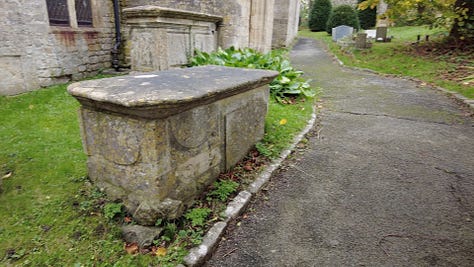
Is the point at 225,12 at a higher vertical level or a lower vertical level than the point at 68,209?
higher

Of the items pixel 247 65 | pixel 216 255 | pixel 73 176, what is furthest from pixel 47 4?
pixel 216 255

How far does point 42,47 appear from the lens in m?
5.77

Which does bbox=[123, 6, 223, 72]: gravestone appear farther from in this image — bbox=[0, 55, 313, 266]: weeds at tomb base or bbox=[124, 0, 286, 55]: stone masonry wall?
bbox=[0, 55, 313, 266]: weeds at tomb base

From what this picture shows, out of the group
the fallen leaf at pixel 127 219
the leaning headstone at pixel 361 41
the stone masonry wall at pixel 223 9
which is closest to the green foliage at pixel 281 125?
the fallen leaf at pixel 127 219

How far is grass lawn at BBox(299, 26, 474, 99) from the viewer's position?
7519 mm

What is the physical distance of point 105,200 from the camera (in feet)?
7.93

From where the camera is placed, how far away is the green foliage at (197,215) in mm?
2229

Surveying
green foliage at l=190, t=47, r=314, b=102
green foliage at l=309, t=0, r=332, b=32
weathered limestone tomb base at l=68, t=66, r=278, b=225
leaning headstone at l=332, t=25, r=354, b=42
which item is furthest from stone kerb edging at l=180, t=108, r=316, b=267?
green foliage at l=309, t=0, r=332, b=32

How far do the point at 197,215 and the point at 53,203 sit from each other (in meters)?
1.21

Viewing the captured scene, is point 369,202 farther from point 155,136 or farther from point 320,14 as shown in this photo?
point 320,14

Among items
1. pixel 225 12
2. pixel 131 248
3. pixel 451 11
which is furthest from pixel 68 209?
pixel 451 11

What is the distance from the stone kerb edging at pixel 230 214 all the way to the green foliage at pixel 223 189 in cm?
8

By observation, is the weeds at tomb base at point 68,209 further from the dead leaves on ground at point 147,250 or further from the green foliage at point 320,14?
the green foliage at point 320,14

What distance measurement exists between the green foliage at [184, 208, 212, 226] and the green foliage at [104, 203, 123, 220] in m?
0.52
